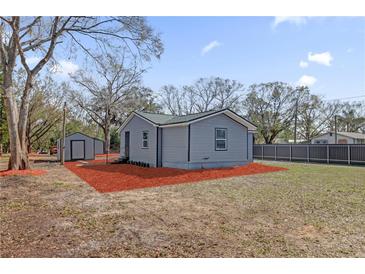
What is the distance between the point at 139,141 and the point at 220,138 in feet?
16.6

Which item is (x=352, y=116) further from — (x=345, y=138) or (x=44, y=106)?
(x=44, y=106)

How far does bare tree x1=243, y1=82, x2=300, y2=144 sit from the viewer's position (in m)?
32.7

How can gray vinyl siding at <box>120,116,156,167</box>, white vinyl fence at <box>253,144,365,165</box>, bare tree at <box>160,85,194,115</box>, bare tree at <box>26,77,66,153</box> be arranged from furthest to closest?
bare tree at <box>160,85,194,115</box> → bare tree at <box>26,77,66,153</box> → white vinyl fence at <box>253,144,365,165</box> → gray vinyl siding at <box>120,116,156,167</box>

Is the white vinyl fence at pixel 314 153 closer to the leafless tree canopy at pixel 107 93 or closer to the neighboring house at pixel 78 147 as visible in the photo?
the neighboring house at pixel 78 147

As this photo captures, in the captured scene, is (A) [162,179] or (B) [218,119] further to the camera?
(B) [218,119]

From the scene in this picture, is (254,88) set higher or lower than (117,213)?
higher

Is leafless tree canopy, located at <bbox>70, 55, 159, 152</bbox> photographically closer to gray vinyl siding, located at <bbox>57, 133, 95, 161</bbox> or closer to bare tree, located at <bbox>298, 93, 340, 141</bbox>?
gray vinyl siding, located at <bbox>57, 133, 95, 161</bbox>

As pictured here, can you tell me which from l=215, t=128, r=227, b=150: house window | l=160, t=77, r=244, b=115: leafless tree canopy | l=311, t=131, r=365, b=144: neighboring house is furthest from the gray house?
l=160, t=77, r=244, b=115: leafless tree canopy

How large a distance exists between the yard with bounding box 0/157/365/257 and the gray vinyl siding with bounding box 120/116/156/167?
714 centimetres

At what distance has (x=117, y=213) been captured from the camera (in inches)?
206

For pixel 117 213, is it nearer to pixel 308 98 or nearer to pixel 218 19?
pixel 218 19

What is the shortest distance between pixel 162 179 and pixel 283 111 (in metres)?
27.0
